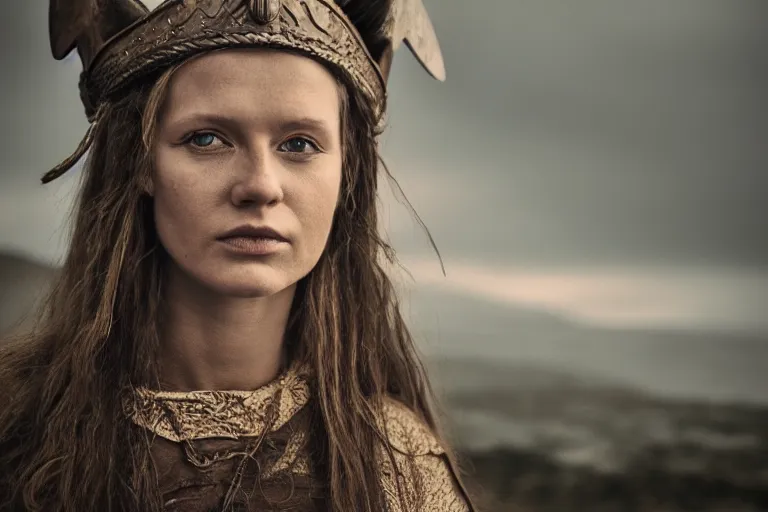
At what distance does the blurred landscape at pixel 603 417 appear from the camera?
2510 mm

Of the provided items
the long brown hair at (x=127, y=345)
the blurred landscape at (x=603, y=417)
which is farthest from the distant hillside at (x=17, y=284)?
the blurred landscape at (x=603, y=417)

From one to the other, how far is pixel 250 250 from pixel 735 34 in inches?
65.4

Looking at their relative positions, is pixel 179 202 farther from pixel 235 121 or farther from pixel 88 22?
pixel 88 22

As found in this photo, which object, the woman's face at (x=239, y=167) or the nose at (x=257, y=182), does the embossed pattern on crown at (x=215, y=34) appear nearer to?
Answer: the woman's face at (x=239, y=167)

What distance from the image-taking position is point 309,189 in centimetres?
161

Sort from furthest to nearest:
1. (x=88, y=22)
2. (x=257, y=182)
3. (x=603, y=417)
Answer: (x=603, y=417) → (x=88, y=22) → (x=257, y=182)

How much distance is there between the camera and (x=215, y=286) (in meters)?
1.58

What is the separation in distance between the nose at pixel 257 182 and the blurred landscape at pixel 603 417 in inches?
39.7

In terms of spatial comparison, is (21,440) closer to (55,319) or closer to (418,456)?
(55,319)

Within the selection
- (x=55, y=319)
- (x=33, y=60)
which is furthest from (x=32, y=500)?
(x=33, y=60)

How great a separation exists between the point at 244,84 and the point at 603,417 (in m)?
1.48

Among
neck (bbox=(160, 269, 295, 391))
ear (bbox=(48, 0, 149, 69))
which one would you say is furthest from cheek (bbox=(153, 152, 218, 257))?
ear (bbox=(48, 0, 149, 69))

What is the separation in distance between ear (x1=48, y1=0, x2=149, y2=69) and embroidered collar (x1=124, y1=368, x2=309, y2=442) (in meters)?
0.60

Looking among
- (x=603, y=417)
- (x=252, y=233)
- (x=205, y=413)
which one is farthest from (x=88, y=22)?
(x=603, y=417)
